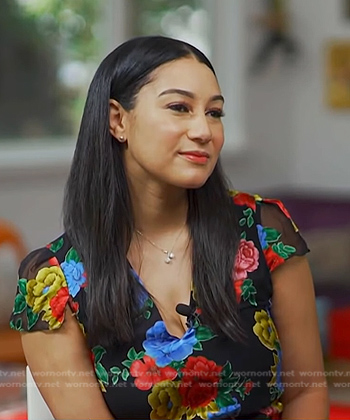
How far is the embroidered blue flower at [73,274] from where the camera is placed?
157 cm

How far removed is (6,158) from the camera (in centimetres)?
420

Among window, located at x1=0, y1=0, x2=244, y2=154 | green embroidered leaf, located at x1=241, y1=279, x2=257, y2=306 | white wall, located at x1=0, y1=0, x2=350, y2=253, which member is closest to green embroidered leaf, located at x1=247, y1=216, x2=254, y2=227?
green embroidered leaf, located at x1=241, y1=279, x2=257, y2=306

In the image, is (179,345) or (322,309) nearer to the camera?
(179,345)

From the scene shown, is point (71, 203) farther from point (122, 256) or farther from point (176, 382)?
point (176, 382)

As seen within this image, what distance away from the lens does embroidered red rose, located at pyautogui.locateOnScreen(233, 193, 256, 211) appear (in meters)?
1.70

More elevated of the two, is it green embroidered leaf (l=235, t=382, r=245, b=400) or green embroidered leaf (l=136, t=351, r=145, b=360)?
green embroidered leaf (l=136, t=351, r=145, b=360)

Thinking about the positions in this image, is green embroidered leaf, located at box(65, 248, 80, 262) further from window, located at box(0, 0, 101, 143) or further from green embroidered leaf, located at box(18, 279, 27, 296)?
window, located at box(0, 0, 101, 143)

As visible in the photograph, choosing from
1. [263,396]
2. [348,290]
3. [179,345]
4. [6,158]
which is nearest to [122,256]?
[179,345]

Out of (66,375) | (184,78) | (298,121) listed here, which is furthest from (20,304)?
(298,121)

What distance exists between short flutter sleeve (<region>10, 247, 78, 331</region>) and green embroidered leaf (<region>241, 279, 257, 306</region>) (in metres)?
0.27

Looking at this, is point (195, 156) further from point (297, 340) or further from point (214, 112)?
point (297, 340)

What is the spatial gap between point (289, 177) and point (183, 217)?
4029 mm

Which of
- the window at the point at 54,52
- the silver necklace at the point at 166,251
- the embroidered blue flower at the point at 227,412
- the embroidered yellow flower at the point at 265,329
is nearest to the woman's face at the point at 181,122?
the silver necklace at the point at 166,251

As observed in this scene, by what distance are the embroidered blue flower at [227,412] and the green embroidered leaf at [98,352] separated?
0.19 m
